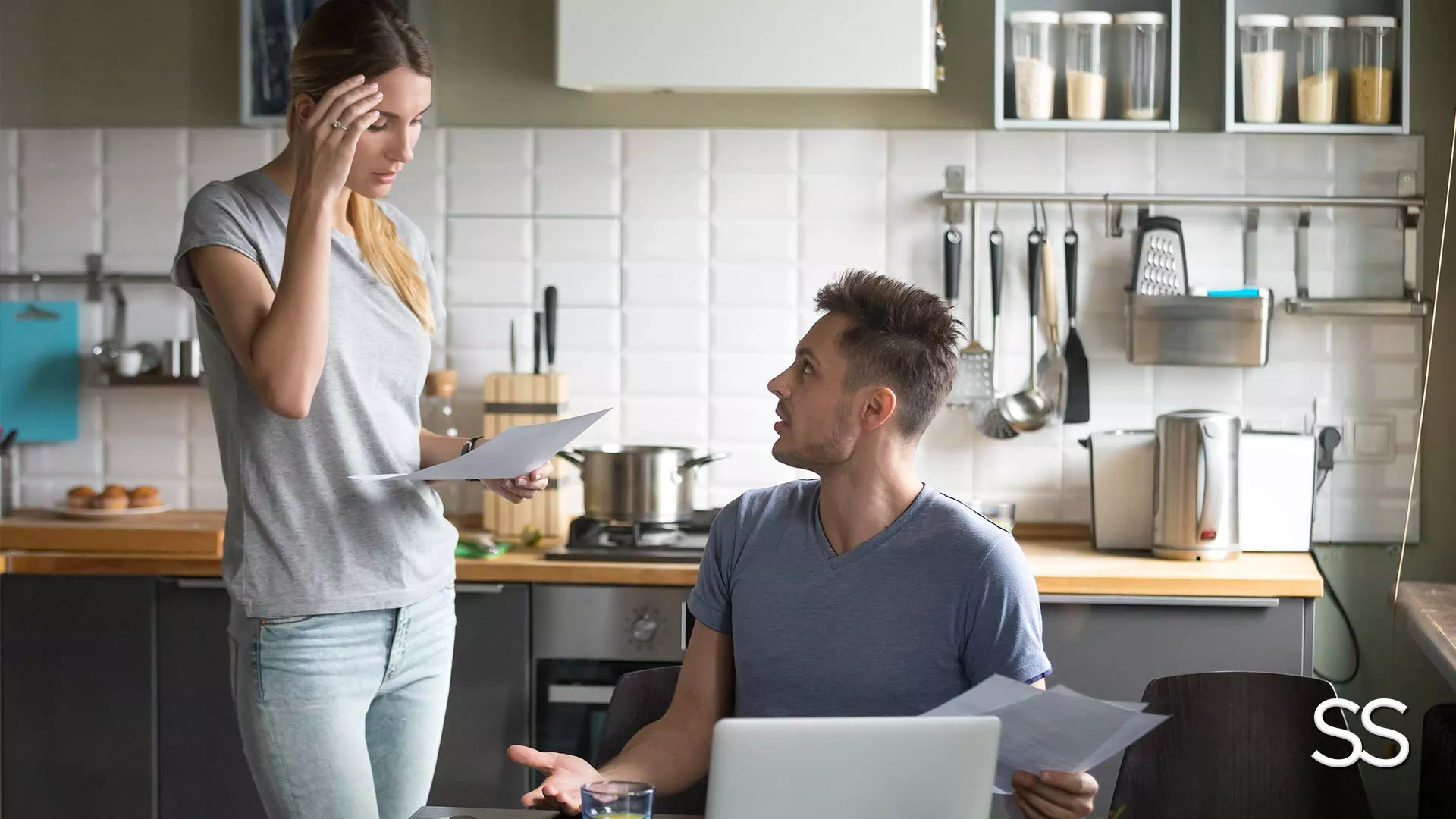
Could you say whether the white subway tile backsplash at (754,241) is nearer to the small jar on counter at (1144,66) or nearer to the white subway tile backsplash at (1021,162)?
the white subway tile backsplash at (1021,162)

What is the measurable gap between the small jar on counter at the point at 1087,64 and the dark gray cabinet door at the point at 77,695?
211cm

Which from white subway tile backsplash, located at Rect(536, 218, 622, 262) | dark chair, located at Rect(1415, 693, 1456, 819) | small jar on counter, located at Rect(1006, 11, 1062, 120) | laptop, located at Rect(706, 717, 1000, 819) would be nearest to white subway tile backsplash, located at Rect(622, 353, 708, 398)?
white subway tile backsplash, located at Rect(536, 218, 622, 262)

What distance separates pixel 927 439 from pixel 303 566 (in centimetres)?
182

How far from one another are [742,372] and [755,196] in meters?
0.40

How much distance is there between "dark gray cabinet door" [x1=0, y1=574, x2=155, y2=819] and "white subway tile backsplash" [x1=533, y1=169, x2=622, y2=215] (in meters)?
1.19

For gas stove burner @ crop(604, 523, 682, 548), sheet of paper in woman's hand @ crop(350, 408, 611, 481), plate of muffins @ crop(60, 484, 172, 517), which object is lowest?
gas stove burner @ crop(604, 523, 682, 548)

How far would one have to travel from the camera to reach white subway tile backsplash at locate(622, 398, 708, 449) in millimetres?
3223

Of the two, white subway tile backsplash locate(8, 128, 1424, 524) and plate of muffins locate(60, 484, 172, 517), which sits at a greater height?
white subway tile backsplash locate(8, 128, 1424, 524)

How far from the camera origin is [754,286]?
320 cm

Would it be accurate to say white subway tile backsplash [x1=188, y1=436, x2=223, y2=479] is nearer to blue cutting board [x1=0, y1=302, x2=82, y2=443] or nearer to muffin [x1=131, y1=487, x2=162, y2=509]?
muffin [x1=131, y1=487, x2=162, y2=509]

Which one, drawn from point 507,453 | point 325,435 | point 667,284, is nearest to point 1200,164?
point 667,284

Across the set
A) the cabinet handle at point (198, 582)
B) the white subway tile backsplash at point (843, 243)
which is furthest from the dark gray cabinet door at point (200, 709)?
the white subway tile backsplash at point (843, 243)

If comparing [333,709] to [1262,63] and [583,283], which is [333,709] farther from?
[1262,63]

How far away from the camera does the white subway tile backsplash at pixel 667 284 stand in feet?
10.5
